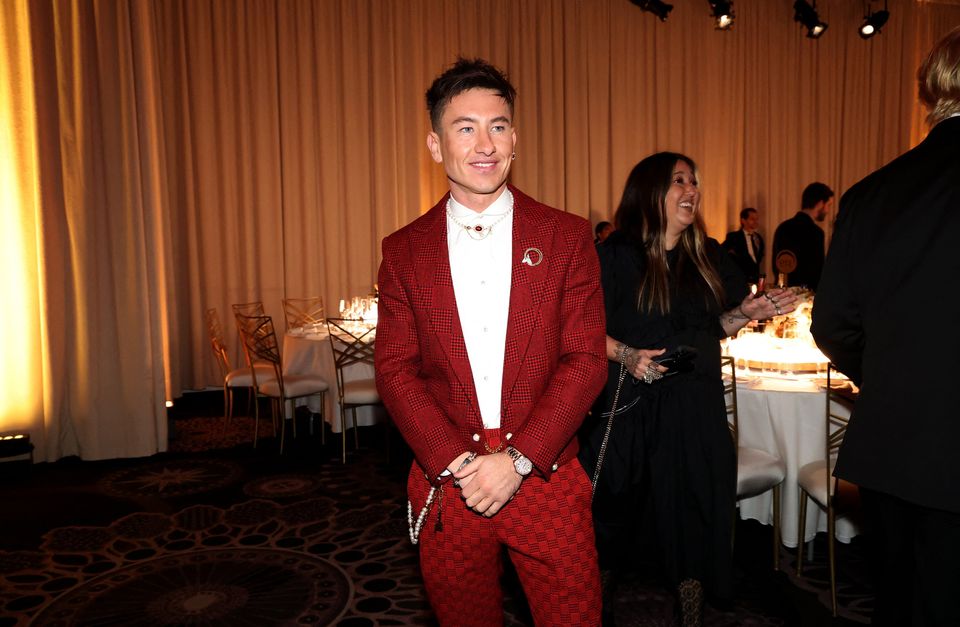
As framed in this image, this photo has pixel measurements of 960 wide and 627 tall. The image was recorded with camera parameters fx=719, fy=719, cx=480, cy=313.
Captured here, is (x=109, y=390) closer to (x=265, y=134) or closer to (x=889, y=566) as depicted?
(x=265, y=134)

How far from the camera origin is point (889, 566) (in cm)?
153

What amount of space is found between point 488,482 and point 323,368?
4.18 m

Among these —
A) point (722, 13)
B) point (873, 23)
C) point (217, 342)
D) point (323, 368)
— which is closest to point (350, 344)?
point (323, 368)

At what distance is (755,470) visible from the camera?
9.95ft

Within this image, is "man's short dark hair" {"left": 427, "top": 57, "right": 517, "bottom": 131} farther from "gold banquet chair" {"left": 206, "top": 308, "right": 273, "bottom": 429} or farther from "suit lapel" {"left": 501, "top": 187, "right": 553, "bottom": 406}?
"gold banquet chair" {"left": 206, "top": 308, "right": 273, "bottom": 429}

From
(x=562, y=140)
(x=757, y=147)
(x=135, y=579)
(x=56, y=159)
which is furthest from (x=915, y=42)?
(x=135, y=579)

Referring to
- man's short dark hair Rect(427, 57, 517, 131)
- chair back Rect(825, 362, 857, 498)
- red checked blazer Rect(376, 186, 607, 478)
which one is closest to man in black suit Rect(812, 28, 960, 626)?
red checked blazer Rect(376, 186, 607, 478)

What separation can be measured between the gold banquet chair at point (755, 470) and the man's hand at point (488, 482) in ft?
5.78

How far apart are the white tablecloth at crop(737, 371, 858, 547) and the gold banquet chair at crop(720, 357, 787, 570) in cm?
6

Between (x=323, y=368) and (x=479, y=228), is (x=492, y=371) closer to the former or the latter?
(x=479, y=228)

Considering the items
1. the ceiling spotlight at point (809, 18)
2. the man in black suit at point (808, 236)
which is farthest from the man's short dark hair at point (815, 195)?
the ceiling spotlight at point (809, 18)

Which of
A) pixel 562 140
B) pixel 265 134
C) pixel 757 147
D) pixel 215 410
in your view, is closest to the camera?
pixel 215 410

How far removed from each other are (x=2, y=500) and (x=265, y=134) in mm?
4511

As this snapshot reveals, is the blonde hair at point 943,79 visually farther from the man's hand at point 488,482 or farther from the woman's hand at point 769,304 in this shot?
the man's hand at point 488,482
